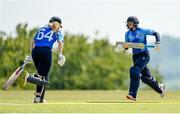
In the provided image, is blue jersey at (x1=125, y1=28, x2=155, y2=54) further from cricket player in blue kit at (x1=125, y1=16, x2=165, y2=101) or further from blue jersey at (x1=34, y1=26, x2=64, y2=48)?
blue jersey at (x1=34, y1=26, x2=64, y2=48)

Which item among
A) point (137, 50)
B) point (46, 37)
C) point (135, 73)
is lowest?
point (135, 73)

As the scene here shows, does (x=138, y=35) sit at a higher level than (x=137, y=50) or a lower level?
higher

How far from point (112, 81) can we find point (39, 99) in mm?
69824

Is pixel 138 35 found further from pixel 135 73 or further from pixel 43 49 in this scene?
pixel 43 49

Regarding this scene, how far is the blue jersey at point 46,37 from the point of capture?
1917 centimetres

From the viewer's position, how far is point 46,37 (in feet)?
62.9

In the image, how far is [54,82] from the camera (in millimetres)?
70188

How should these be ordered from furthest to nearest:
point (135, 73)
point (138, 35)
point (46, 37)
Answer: point (138, 35)
point (135, 73)
point (46, 37)

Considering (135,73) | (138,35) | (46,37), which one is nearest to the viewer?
(46,37)

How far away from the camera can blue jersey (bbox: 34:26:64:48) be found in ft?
62.9

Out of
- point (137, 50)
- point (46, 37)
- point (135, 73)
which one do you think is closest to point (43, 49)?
point (46, 37)

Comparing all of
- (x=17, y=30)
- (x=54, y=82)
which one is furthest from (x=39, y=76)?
(x=17, y=30)

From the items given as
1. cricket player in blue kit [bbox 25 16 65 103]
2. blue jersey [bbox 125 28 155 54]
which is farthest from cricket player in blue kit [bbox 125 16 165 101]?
cricket player in blue kit [bbox 25 16 65 103]

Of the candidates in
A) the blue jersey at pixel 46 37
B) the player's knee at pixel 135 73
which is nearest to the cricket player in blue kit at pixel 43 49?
the blue jersey at pixel 46 37
